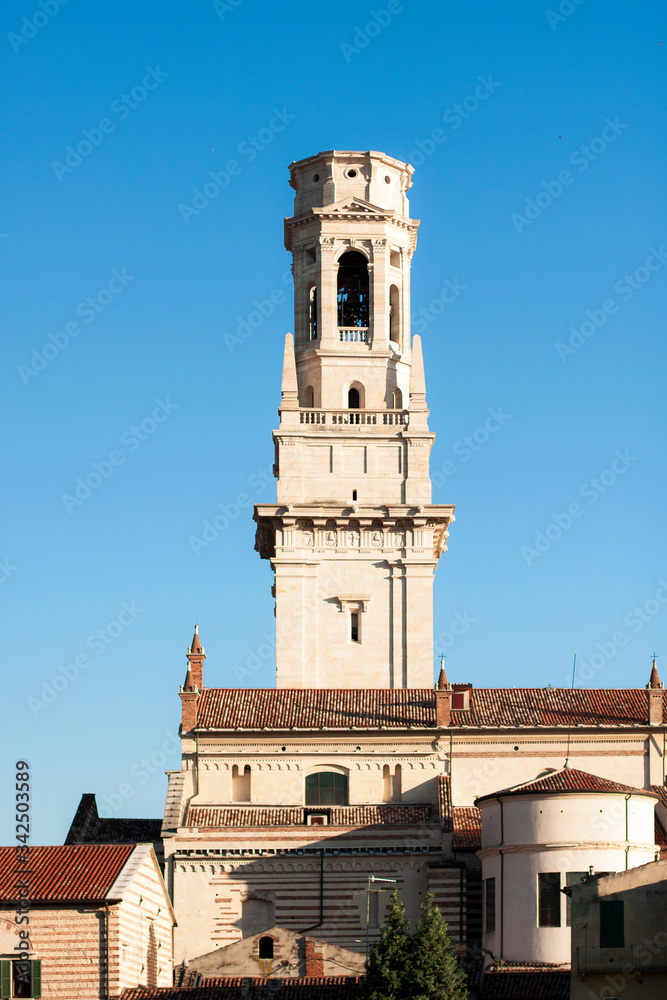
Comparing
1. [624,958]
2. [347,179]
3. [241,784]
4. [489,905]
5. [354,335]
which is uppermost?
[347,179]

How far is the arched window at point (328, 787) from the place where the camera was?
241 feet

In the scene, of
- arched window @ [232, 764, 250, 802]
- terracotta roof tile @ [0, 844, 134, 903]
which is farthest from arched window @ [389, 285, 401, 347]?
terracotta roof tile @ [0, 844, 134, 903]

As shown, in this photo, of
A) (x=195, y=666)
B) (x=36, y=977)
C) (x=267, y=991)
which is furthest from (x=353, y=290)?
(x=36, y=977)

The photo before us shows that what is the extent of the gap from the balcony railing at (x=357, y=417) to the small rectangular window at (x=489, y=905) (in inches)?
968

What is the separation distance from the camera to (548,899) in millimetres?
61500

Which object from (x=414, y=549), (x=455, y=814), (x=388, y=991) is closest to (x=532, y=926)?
(x=388, y=991)

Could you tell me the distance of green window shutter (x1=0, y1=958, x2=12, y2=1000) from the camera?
57688mm

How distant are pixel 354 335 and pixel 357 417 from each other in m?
4.27

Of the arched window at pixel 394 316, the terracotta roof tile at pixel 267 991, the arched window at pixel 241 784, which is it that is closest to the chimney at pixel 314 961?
the terracotta roof tile at pixel 267 991

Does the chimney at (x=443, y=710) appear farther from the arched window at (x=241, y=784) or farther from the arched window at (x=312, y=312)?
the arched window at (x=312, y=312)

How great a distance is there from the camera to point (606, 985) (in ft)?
178

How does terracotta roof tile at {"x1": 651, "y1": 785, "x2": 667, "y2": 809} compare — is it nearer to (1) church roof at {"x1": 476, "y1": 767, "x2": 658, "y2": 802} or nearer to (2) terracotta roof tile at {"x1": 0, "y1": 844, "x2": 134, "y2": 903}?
(1) church roof at {"x1": 476, "y1": 767, "x2": 658, "y2": 802}

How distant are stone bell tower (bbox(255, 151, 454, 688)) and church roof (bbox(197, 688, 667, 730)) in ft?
11.9

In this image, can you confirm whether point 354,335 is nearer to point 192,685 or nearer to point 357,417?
point 357,417
